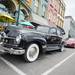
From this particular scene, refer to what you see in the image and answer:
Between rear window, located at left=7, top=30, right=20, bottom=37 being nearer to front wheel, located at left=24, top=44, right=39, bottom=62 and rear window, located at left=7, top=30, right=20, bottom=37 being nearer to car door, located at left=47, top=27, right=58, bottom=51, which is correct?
front wheel, located at left=24, top=44, right=39, bottom=62

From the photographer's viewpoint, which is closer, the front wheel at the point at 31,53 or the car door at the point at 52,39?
the front wheel at the point at 31,53

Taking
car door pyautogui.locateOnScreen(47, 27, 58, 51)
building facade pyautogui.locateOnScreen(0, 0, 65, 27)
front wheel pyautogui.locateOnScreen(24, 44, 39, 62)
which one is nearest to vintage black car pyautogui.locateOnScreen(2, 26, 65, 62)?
front wheel pyautogui.locateOnScreen(24, 44, 39, 62)

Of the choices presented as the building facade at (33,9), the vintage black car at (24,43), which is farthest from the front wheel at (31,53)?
the building facade at (33,9)

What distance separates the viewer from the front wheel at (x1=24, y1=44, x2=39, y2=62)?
657 cm

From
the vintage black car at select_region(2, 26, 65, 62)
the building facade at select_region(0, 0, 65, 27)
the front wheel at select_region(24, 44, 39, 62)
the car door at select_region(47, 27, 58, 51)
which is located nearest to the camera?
the vintage black car at select_region(2, 26, 65, 62)

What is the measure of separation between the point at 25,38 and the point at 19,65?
1053 mm

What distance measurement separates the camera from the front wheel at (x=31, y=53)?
6.57 metres

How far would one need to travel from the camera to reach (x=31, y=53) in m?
6.87

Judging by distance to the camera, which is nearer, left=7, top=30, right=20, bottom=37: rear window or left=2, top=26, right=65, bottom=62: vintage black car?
left=2, top=26, right=65, bottom=62: vintage black car

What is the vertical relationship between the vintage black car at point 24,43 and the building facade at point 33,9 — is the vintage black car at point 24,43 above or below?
below

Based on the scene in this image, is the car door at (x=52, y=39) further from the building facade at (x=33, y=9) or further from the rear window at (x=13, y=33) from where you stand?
the building facade at (x=33, y=9)

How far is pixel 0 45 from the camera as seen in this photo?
7.00 metres

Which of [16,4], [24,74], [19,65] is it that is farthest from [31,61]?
[16,4]

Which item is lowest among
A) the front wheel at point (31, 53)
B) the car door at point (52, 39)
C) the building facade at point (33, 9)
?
the front wheel at point (31, 53)
